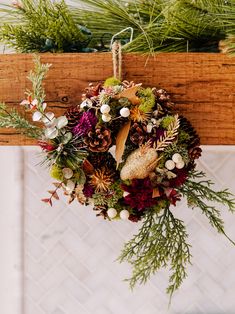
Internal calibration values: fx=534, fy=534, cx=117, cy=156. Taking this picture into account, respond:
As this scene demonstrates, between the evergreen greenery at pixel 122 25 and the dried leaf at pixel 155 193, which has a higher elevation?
the evergreen greenery at pixel 122 25

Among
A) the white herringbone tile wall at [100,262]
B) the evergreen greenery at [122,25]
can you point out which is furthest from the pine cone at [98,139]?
the white herringbone tile wall at [100,262]

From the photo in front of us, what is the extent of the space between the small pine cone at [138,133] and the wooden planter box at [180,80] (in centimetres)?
12

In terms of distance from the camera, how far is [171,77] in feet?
3.60

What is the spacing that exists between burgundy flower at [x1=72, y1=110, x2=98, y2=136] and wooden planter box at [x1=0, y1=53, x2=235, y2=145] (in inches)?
4.5

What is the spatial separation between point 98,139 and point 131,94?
11 centimetres

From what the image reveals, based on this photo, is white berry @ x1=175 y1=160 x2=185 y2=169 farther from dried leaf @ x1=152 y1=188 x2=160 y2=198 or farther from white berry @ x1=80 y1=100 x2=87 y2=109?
white berry @ x1=80 y1=100 x2=87 y2=109

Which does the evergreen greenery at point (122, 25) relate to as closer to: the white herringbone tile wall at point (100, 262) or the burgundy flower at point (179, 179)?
the burgundy flower at point (179, 179)

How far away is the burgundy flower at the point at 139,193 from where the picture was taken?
100cm

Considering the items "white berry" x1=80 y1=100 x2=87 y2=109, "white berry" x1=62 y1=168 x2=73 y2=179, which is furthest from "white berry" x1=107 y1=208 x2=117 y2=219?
"white berry" x1=80 y1=100 x2=87 y2=109

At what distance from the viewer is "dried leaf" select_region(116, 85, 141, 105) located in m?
1.00

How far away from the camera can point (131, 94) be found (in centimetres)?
101

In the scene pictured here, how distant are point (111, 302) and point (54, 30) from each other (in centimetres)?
79

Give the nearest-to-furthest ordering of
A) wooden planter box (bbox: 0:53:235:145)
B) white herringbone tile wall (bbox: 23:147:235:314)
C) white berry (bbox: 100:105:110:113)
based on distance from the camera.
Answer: white berry (bbox: 100:105:110:113) → wooden planter box (bbox: 0:53:235:145) → white herringbone tile wall (bbox: 23:147:235:314)

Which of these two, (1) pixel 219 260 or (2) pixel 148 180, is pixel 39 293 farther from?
(2) pixel 148 180
